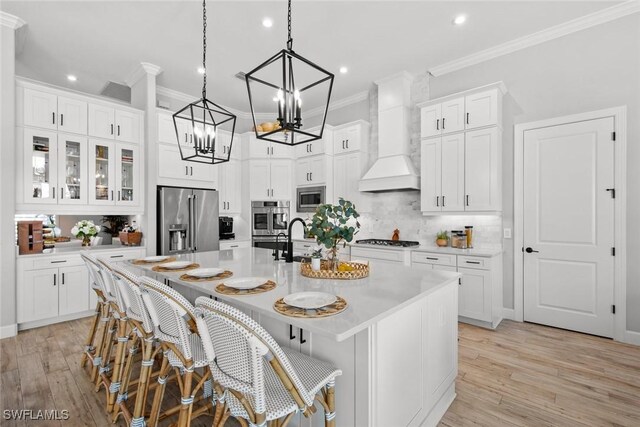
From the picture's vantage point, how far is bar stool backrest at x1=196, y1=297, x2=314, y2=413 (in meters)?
1.09

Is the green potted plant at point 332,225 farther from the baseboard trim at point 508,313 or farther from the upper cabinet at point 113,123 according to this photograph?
the upper cabinet at point 113,123

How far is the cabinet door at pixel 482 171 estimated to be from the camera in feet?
11.9

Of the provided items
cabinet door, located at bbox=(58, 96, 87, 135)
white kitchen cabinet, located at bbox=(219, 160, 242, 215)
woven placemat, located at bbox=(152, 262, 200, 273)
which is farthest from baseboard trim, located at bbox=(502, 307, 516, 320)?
cabinet door, located at bbox=(58, 96, 87, 135)

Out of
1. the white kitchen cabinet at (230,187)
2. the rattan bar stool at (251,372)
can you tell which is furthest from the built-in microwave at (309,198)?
the rattan bar stool at (251,372)

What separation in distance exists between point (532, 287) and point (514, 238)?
60 cm

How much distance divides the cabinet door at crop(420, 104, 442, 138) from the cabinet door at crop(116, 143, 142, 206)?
4015 millimetres

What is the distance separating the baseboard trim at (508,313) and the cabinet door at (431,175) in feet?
4.79

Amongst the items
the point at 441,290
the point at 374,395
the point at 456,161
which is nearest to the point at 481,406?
the point at 441,290

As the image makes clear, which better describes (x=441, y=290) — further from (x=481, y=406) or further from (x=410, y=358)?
(x=481, y=406)

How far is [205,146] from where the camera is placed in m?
2.60

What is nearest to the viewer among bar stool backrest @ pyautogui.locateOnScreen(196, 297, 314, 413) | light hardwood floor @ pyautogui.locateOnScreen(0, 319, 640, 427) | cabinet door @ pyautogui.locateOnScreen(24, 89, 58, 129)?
bar stool backrest @ pyautogui.locateOnScreen(196, 297, 314, 413)

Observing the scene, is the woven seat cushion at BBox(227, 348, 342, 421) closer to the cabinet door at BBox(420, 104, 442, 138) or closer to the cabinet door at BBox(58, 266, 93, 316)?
the cabinet door at BBox(420, 104, 442, 138)

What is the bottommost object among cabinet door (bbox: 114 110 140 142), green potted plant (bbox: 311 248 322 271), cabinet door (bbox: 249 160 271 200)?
green potted plant (bbox: 311 248 322 271)

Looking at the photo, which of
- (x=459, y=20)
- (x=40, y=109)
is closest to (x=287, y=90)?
(x=459, y=20)
